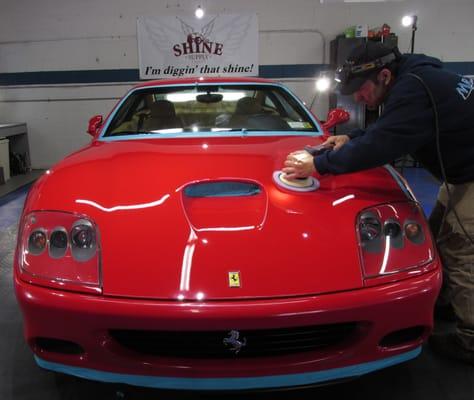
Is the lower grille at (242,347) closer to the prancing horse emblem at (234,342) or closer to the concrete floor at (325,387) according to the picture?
the prancing horse emblem at (234,342)

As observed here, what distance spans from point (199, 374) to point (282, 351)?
0.26 m

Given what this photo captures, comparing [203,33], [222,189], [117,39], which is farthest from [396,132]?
[117,39]

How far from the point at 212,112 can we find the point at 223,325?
1729 millimetres

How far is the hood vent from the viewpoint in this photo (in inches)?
61.5

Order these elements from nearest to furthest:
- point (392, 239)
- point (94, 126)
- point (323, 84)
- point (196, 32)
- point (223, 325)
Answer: point (223, 325), point (392, 239), point (94, 126), point (323, 84), point (196, 32)

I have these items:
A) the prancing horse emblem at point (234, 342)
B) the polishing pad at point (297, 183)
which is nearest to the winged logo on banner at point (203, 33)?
the polishing pad at point (297, 183)

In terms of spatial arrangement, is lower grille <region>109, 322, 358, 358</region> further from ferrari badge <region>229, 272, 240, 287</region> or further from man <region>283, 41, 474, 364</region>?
man <region>283, 41, 474, 364</region>

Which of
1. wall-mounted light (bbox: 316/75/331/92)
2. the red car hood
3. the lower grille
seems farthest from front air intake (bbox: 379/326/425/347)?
wall-mounted light (bbox: 316/75/331/92)

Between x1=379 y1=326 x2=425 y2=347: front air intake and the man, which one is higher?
the man

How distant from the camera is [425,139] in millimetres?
A: 1510

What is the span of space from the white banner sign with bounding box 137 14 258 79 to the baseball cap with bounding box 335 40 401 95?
5299 mm

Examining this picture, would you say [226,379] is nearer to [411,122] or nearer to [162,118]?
[411,122]

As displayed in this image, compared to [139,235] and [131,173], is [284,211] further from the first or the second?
[131,173]

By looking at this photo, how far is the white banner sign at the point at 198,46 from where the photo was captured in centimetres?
648
